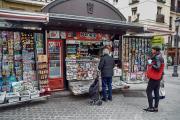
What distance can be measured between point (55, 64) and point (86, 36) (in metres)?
1.81

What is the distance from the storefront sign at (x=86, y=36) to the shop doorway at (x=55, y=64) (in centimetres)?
50

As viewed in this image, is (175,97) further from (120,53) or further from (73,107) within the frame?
(73,107)

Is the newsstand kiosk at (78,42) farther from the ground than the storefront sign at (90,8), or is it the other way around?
the storefront sign at (90,8)

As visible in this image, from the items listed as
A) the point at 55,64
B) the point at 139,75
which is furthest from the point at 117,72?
the point at 55,64

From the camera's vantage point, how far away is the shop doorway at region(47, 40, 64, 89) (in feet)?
18.9

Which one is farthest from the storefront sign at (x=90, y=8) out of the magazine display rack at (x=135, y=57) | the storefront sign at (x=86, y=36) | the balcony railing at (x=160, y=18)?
the balcony railing at (x=160, y=18)

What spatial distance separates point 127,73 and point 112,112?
2935mm

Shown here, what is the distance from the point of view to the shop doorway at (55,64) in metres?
5.76

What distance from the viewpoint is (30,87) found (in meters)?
4.99

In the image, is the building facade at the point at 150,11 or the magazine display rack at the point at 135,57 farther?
the building facade at the point at 150,11

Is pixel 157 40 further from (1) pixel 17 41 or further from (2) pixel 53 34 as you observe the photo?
(1) pixel 17 41

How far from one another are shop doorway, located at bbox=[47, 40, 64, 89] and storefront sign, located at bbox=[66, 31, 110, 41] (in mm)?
498

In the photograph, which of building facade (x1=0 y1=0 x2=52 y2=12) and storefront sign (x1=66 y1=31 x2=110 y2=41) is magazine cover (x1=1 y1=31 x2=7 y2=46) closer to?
storefront sign (x1=66 y1=31 x2=110 y2=41)

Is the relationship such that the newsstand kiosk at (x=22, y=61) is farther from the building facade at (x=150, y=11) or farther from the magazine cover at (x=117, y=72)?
the building facade at (x=150, y=11)
